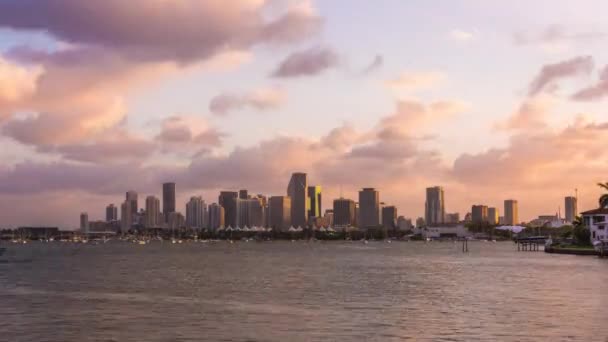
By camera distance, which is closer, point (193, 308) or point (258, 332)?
point (258, 332)

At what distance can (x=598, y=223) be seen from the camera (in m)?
181

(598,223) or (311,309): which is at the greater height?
(598,223)

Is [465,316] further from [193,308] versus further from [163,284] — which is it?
[163,284]

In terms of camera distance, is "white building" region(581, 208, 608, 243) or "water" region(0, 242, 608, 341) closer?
"water" region(0, 242, 608, 341)

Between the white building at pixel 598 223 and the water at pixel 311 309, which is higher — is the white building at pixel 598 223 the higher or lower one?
the higher one

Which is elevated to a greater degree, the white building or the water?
the white building

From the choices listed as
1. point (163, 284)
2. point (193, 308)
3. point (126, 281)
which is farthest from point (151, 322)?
point (126, 281)

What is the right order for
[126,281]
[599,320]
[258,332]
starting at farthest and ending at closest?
[126,281] < [599,320] < [258,332]

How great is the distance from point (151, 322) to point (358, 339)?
17277mm

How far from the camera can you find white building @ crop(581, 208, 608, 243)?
7082 inches

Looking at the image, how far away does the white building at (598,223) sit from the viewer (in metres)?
180

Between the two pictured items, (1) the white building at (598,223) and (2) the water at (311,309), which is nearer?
(2) the water at (311,309)

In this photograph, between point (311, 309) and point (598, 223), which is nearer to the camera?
point (311, 309)

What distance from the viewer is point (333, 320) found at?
57.7 metres
